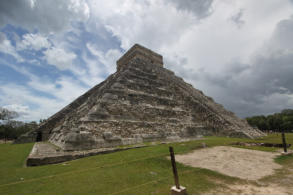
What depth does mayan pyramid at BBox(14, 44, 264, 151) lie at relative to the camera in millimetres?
8446

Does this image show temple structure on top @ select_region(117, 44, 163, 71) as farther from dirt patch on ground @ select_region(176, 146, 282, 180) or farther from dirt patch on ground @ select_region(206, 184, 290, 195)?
dirt patch on ground @ select_region(206, 184, 290, 195)

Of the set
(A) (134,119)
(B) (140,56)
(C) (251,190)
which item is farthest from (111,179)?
(B) (140,56)

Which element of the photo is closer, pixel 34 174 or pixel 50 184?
pixel 50 184

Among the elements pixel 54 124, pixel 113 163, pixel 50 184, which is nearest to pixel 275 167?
pixel 113 163

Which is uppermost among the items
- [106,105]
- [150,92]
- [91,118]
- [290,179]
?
[150,92]

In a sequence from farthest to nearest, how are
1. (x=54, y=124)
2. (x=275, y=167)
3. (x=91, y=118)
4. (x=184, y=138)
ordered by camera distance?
(x=54, y=124)
(x=184, y=138)
(x=91, y=118)
(x=275, y=167)

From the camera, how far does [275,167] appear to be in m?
5.01

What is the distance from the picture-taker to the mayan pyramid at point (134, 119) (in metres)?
8.45

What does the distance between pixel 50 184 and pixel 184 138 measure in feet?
31.2

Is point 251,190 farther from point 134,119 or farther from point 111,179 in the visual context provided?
point 134,119

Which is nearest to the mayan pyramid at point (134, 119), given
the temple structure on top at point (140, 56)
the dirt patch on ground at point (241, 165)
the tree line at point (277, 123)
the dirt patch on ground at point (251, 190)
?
the dirt patch on ground at point (241, 165)

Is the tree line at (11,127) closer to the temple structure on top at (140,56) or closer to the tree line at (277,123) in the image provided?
the temple structure on top at (140,56)

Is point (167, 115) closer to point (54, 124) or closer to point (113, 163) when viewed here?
point (113, 163)

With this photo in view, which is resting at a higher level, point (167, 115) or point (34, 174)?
point (167, 115)
